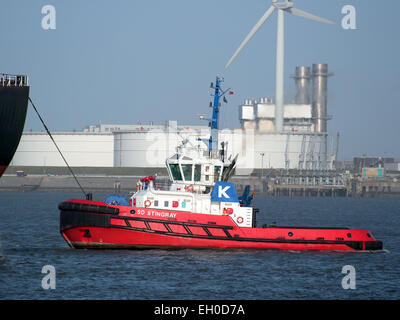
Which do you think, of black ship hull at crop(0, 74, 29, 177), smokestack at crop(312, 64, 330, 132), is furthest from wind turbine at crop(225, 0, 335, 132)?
black ship hull at crop(0, 74, 29, 177)

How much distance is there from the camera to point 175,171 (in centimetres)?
3738

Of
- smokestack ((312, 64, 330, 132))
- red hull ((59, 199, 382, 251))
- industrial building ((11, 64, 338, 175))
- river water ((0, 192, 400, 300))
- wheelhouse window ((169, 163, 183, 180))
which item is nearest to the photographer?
river water ((0, 192, 400, 300))

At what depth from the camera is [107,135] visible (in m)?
163

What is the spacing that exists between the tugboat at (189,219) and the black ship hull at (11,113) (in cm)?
526

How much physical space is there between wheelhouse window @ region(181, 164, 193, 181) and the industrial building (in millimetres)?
109645

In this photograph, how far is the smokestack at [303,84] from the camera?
559 ft

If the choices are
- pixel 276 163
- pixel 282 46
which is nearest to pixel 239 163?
pixel 276 163

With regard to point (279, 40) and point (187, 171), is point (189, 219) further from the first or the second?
point (279, 40)

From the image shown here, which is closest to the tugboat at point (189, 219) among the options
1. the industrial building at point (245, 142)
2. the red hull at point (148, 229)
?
the red hull at point (148, 229)

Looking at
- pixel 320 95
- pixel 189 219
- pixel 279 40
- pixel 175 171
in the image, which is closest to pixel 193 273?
pixel 189 219

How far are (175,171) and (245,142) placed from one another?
10982cm

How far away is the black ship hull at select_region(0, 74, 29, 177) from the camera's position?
3809 centimetres

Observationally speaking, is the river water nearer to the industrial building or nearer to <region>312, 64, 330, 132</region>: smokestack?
the industrial building

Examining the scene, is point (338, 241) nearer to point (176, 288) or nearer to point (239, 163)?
point (176, 288)
